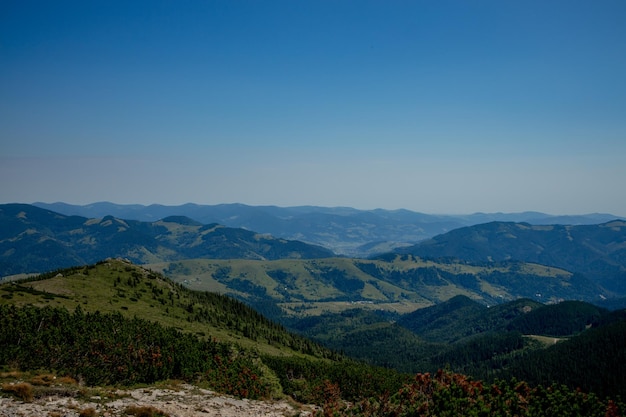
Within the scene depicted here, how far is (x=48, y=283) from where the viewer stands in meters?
123

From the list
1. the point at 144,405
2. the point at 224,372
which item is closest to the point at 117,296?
the point at 224,372

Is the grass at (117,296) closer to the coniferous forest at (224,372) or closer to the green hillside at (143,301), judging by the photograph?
the green hillside at (143,301)

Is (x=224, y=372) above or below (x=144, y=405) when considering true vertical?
below

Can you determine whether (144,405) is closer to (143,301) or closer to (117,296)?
(117,296)

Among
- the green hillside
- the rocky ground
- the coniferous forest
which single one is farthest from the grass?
the rocky ground

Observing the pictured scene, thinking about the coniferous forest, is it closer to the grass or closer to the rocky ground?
the grass

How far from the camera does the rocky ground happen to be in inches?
1576

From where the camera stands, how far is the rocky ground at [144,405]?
131ft

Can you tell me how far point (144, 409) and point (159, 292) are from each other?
420ft

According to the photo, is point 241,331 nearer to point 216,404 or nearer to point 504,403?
point 216,404

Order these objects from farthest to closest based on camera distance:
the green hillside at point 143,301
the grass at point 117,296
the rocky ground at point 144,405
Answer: the green hillside at point 143,301
the grass at point 117,296
the rocky ground at point 144,405

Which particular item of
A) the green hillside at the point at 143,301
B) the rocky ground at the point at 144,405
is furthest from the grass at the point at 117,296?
the rocky ground at the point at 144,405

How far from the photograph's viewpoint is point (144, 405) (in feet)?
148

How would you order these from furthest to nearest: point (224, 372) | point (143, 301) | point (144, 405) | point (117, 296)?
point (143, 301) → point (117, 296) → point (224, 372) → point (144, 405)
